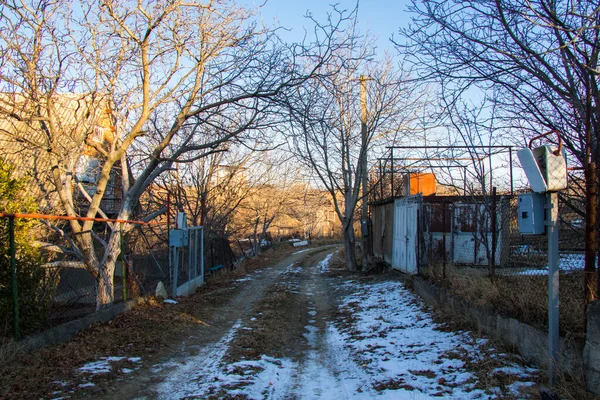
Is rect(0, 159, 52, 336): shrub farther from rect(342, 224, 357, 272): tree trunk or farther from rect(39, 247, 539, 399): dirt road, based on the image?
rect(342, 224, 357, 272): tree trunk

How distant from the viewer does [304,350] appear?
6.66 metres

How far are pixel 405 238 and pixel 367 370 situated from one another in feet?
24.3

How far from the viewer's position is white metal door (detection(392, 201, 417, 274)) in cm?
1170

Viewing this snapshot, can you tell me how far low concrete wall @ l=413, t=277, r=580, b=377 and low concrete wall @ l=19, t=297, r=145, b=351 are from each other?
18.7ft

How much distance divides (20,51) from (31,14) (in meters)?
0.73

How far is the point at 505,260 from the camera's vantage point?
10641mm

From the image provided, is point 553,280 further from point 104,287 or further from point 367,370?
point 104,287

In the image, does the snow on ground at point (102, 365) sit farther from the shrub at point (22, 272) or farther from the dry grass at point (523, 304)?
the dry grass at point (523, 304)

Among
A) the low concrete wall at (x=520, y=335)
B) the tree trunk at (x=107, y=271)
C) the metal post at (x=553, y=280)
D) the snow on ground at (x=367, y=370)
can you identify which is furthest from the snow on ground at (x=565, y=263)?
the tree trunk at (x=107, y=271)

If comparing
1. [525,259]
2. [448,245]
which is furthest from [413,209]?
[525,259]

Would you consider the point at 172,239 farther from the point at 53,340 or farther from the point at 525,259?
the point at 525,259

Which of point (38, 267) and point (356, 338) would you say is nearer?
point (38, 267)

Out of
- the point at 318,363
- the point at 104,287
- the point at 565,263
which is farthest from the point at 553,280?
the point at 104,287

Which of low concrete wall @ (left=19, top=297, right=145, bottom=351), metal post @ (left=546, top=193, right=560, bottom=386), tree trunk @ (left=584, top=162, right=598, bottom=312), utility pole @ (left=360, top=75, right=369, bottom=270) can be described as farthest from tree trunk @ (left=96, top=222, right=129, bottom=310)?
utility pole @ (left=360, top=75, right=369, bottom=270)
